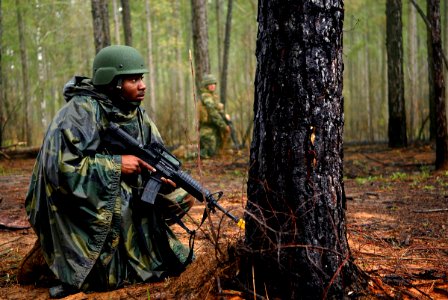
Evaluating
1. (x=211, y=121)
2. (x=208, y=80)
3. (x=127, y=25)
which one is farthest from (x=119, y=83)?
(x=127, y=25)

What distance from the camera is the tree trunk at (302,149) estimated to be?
7.27 feet

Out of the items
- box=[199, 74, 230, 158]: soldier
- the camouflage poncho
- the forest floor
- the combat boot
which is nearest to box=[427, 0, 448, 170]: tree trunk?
the forest floor

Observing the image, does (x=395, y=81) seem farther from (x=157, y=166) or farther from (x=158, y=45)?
(x=158, y=45)

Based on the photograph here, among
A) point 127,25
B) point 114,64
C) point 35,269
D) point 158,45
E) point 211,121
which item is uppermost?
point 158,45

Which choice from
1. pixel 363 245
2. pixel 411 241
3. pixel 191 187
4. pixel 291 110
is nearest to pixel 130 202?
pixel 191 187

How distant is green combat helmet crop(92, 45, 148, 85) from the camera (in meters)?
3.02

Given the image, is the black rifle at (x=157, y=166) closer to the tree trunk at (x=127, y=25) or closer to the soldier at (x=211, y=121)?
the soldier at (x=211, y=121)

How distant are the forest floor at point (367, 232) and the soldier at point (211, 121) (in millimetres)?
1759

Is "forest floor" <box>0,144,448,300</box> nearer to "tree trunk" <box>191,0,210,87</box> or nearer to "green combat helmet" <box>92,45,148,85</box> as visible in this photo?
"green combat helmet" <box>92,45,148,85</box>

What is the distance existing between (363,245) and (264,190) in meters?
1.70

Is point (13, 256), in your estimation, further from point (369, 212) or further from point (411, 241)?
point (369, 212)

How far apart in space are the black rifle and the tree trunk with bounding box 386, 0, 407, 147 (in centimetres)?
954

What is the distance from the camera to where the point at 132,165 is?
2.94 metres

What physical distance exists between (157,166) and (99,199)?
1.44 ft
